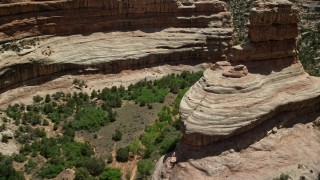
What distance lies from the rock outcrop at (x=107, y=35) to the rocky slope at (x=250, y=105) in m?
16.3

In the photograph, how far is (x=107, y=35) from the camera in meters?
43.7

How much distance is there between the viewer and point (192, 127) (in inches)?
963

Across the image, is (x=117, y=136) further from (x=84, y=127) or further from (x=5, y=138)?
(x=5, y=138)

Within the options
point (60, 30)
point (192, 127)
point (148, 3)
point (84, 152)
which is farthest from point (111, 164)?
point (148, 3)

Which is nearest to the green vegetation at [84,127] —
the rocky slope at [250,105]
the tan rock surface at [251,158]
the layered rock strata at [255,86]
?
the rocky slope at [250,105]

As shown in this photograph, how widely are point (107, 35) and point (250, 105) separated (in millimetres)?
22040

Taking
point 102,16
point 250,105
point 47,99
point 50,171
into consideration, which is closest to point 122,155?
point 50,171

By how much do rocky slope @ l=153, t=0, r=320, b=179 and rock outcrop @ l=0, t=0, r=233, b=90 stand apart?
16.3m

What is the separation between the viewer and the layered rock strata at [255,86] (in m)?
24.6

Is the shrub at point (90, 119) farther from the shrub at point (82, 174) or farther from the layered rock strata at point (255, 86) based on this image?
the layered rock strata at point (255, 86)

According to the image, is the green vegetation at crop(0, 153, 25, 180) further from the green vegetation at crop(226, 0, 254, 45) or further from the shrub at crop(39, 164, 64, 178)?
the green vegetation at crop(226, 0, 254, 45)

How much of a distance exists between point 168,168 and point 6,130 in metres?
13.0

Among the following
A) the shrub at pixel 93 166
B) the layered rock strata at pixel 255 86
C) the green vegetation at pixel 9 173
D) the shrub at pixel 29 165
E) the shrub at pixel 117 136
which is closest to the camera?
the layered rock strata at pixel 255 86

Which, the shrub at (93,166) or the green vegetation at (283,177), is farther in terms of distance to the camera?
the shrub at (93,166)
